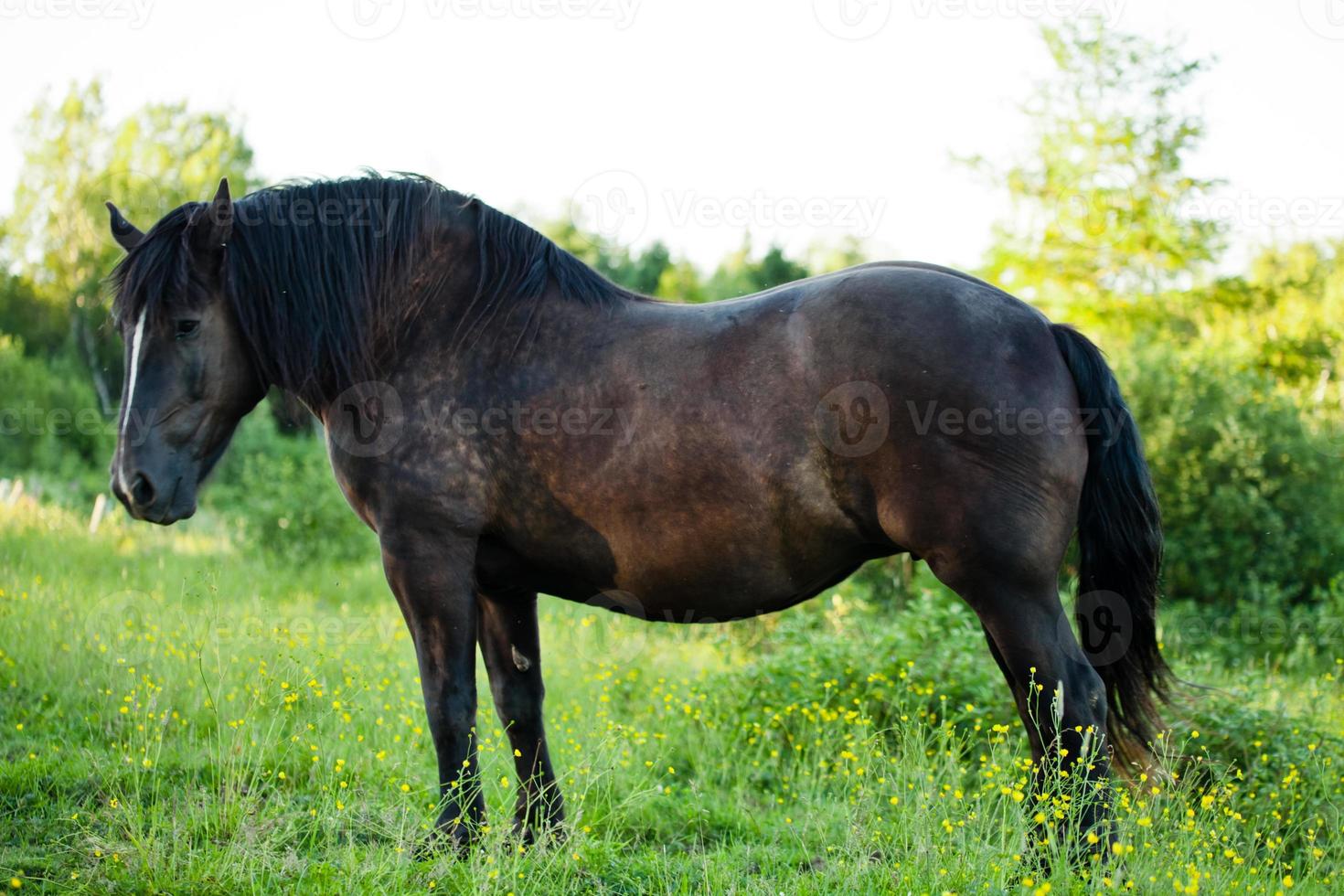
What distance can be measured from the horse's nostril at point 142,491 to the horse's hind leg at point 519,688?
126 centimetres

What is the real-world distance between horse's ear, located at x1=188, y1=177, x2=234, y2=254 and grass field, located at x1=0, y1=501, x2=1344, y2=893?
1.52 m

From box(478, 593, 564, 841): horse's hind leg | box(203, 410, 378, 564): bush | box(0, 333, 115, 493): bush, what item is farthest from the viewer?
box(0, 333, 115, 493): bush

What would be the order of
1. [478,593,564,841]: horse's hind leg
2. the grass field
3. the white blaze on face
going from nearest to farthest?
the grass field → the white blaze on face → [478,593,564,841]: horse's hind leg

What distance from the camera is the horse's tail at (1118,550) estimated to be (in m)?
3.31

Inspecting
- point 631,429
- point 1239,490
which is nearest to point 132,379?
point 631,429

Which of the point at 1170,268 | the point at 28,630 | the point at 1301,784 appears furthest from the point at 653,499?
the point at 1170,268

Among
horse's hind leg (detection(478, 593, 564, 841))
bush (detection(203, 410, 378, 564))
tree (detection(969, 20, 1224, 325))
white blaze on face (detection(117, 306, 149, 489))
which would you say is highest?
tree (detection(969, 20, 1224, 325))

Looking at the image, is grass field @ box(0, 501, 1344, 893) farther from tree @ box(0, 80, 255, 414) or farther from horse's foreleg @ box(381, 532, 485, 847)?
tree @ box(0, 80, 255, 414)

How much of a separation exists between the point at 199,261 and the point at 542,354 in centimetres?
130

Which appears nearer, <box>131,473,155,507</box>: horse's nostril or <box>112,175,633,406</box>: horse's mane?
<box>131,473,155,507</box>: horse's nostril

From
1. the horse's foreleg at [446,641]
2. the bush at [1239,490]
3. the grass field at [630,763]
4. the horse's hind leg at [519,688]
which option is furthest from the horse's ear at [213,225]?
the bush at [1239,490]

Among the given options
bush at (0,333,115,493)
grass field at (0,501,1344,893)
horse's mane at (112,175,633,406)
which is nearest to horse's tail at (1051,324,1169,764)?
grass field at (0,501,1344,893)

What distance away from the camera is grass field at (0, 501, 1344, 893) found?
327 cm

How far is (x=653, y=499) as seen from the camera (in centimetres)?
331
